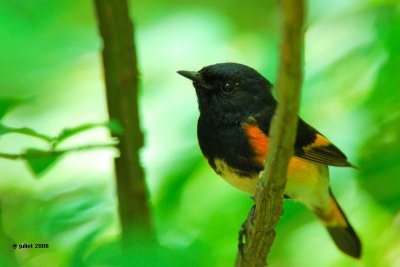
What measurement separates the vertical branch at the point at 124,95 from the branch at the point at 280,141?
454mm

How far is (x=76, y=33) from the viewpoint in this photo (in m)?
2.85

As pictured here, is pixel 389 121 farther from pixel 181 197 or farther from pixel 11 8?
pixel 11 8

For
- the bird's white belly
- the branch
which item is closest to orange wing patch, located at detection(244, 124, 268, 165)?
the bird's white belly

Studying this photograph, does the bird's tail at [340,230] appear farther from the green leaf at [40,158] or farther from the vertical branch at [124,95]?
the green leaf at [40,158]

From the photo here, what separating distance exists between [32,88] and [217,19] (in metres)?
1.49

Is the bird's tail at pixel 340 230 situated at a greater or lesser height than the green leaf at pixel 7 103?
lesser

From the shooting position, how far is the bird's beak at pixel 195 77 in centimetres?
324

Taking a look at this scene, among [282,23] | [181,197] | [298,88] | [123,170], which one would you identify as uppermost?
[282,23]

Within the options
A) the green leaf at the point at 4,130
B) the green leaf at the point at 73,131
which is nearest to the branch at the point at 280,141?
the green leaf at the point at 73,131

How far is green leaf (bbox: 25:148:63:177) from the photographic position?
6.46ft

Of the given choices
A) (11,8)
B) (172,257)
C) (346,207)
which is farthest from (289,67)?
(346,207)

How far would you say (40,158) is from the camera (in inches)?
78.2

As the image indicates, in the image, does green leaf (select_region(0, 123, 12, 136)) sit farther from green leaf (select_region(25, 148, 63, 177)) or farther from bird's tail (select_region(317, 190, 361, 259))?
bird's tail (select_region(317, 190, 361, 259))

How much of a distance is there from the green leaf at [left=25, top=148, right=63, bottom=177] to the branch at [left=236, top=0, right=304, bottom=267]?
656 mm
